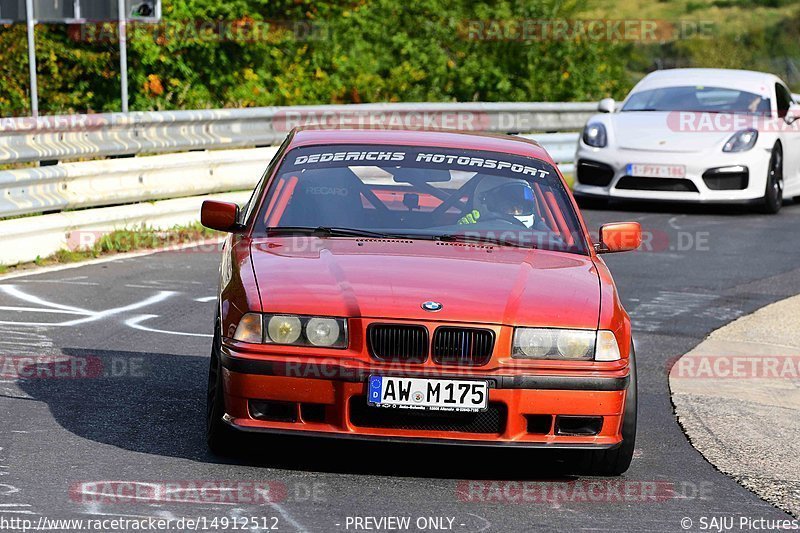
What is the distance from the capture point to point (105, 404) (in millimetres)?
6809

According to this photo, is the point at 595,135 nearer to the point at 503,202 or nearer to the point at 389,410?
the point at 503,202

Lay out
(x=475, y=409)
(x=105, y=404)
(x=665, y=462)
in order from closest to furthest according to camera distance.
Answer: (x=475, y=409)
(x=665, y=462)
(x=105, y=404)

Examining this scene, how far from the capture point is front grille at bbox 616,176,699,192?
51.3 ft

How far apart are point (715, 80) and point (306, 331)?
12.6 m

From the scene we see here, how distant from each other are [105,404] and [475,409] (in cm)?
201

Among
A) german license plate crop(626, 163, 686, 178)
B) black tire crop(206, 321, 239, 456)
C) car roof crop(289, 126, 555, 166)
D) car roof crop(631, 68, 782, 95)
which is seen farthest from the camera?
Answer: car roof crop(631, 68, 782, 95)

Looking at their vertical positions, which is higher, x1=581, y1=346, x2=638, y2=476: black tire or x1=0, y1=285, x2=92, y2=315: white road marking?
x1=581, y1=346, x2=638, y2=476: black tire

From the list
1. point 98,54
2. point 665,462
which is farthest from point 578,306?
point 98,54

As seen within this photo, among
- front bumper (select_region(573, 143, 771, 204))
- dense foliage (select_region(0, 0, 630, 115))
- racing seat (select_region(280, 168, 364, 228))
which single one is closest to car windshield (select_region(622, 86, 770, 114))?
front bumper (select_region(573, 143, 771, 204))

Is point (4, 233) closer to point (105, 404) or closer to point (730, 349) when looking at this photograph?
point (105, 404)

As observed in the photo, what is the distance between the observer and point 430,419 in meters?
5.66

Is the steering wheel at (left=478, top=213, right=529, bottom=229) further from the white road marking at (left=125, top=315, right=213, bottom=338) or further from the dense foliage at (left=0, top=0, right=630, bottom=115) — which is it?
the dense foliage at (left=0, top=0, right=630, bottom=115)

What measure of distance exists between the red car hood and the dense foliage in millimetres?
14103

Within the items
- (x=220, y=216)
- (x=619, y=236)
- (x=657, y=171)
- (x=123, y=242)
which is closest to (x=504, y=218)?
(x=619, y=236)
